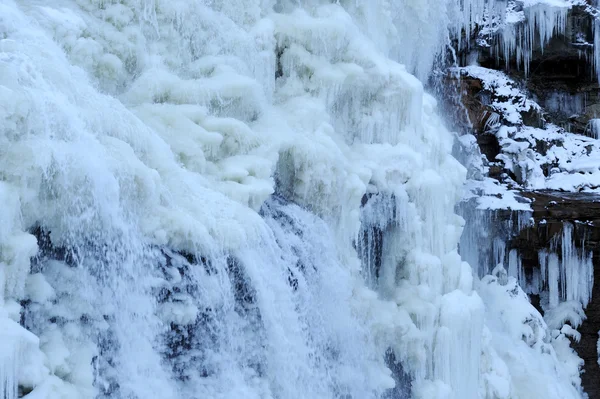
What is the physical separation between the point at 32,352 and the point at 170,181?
157cm

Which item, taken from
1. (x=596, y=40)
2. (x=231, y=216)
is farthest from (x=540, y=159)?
(x=231, y=216)

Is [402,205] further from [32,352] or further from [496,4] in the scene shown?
[496,4]

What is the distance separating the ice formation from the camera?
12.6 feet

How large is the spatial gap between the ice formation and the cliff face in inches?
49.4

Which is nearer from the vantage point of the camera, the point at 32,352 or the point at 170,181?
the point at 32,352

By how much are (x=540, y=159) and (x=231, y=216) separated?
8.11 m

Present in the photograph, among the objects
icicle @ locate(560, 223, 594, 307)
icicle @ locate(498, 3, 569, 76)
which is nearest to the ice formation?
icicle @ locate(560, 223, 594, 307)

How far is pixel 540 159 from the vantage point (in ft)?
37.7

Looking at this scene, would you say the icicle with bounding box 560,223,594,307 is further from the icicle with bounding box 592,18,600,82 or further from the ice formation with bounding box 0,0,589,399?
the icicle with bounding box 592,18,600,82

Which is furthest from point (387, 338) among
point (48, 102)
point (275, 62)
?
point (48, 102)

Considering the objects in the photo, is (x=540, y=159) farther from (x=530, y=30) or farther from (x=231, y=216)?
(x=231, y=216)

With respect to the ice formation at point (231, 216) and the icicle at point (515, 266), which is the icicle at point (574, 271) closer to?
the icicle at point (515, 266)

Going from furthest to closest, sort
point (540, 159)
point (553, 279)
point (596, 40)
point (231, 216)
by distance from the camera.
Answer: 1. point (596, 40)
2. point (540, 159)
3. point (553, 279)
4. point (231, 216)

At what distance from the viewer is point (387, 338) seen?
651 centimetres
